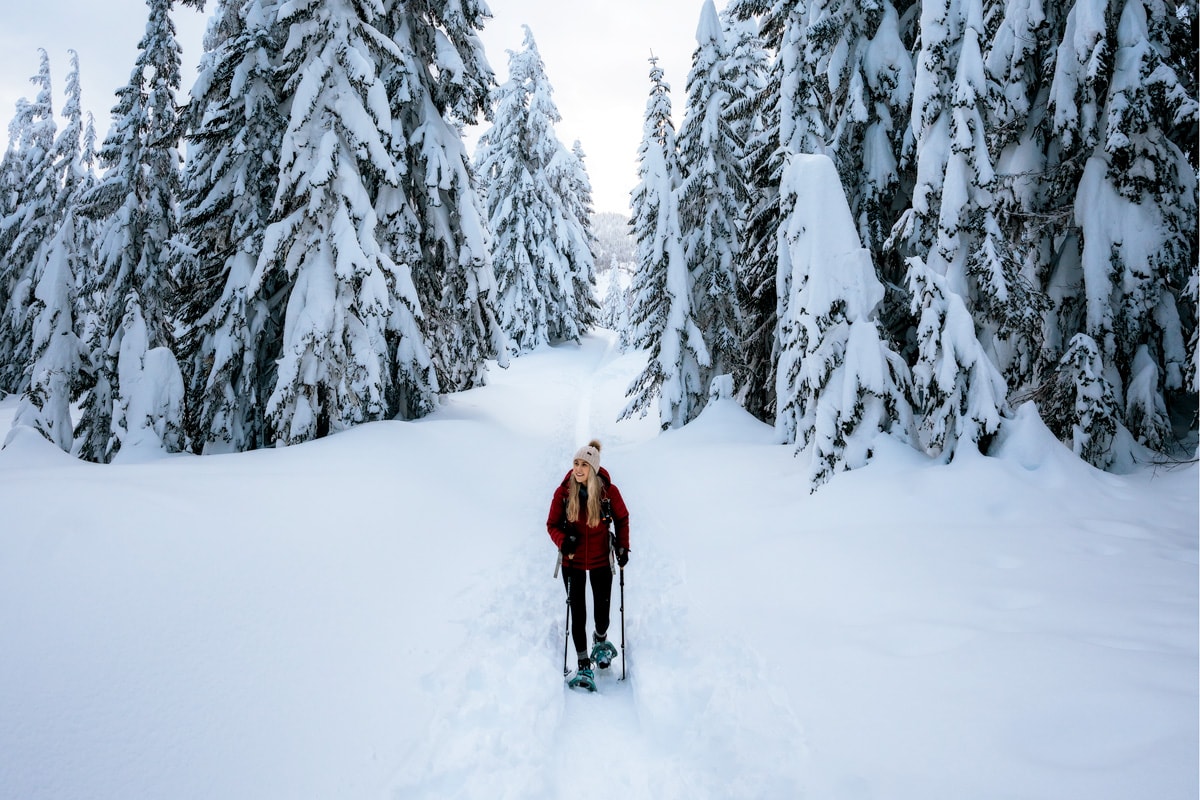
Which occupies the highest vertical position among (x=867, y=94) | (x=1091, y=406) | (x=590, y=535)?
(x=867, y=94)

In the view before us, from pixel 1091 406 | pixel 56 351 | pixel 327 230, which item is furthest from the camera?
pixel 56 351

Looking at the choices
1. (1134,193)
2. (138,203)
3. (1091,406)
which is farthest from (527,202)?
(1091,406)

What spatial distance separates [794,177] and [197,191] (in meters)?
12.9

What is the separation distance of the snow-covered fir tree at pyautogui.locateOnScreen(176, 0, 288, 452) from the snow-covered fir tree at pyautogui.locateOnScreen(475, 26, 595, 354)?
2223cm

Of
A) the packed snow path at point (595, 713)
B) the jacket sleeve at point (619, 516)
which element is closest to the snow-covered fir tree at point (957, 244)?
the packed snow path at point (595, 713)

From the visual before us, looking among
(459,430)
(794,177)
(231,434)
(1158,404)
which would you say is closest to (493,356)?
(459,430)

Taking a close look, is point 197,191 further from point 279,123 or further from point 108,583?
point 108,583

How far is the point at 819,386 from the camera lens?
28.9 feet

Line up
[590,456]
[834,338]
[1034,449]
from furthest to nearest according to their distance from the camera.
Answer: [834,338]
[1034,449]
[590,456]

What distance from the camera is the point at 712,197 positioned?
16.8 meters

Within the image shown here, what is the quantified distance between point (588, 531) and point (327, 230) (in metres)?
8.88

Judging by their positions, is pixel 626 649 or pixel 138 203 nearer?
pixel 626 649

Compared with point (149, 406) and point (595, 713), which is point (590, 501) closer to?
point (595, 713)

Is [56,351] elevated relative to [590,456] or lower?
elevated
